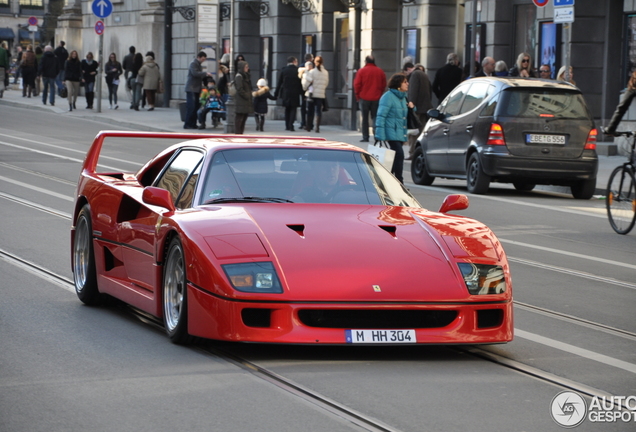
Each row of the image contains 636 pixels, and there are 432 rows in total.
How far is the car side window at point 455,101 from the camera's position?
1919cm

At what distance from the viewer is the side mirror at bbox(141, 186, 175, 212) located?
722 centimetres

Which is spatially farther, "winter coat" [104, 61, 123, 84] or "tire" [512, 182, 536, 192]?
"winter coat" [104, 61, 123, 84]

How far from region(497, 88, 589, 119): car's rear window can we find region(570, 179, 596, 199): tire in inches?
40.2

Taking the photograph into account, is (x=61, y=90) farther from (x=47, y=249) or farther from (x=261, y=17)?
(x=47, y=249)

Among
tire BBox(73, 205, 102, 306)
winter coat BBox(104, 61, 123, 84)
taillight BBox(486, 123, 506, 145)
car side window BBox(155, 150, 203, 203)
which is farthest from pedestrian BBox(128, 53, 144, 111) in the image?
car side window BBox(155, 150, 203, 203)

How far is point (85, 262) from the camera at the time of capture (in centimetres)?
857

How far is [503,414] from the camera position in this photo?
5.38 metres

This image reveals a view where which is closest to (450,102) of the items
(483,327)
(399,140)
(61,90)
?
(399,140)

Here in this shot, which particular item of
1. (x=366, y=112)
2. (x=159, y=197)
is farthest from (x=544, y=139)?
(x=159, y=197)

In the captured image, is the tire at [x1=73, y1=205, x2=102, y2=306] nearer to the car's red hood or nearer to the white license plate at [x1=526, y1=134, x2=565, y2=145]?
the car's red hood

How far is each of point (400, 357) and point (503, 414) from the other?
1.26 m

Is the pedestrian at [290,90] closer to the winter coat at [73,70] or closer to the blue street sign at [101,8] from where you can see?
the blue street sign at [101,8]

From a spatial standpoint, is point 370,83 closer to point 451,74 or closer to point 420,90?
point 451,74

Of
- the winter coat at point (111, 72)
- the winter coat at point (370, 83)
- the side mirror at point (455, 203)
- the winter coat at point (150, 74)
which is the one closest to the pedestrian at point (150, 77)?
the winter coat at point (150, 74)
